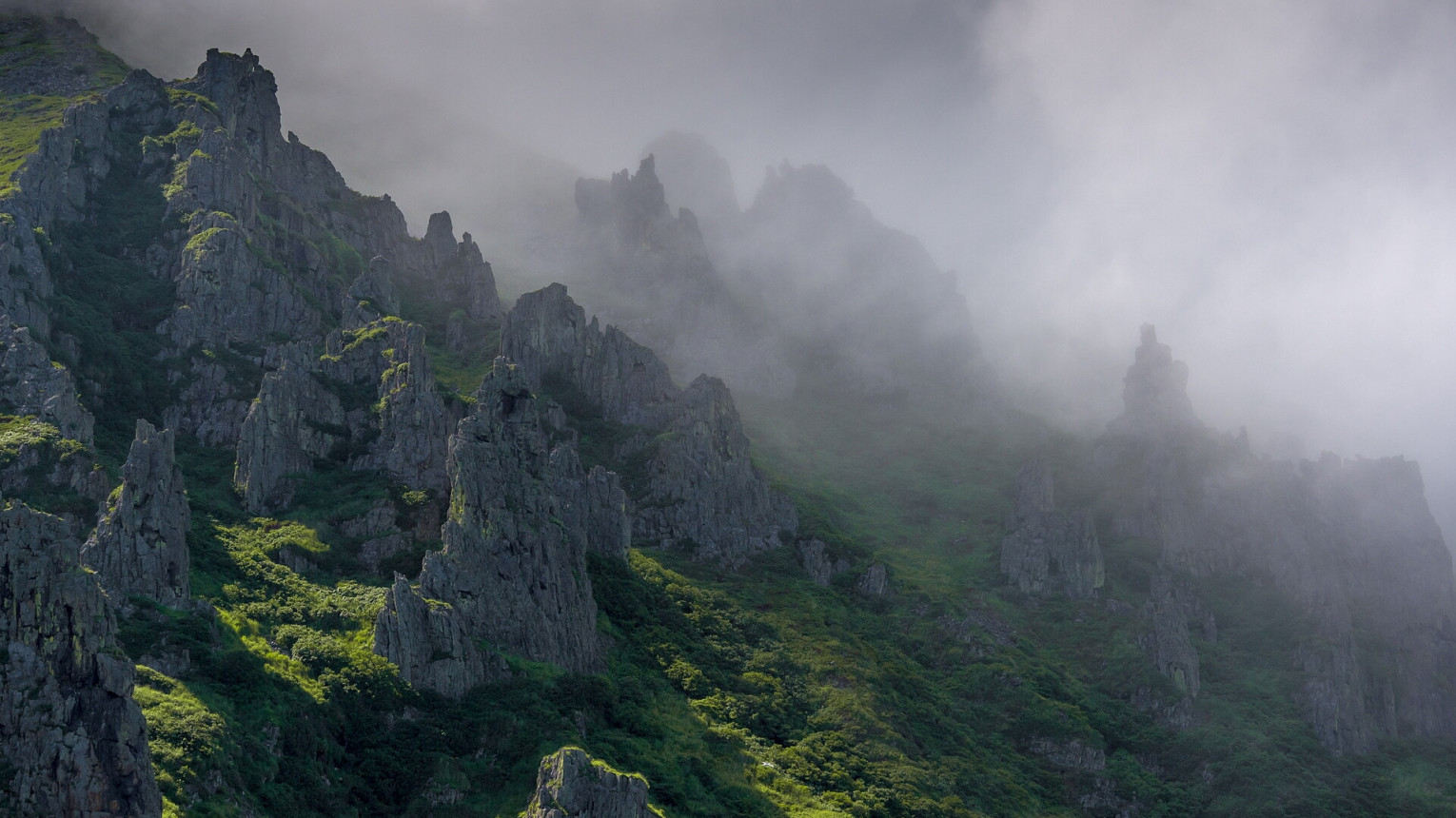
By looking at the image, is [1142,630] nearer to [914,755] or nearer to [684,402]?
[914,755]

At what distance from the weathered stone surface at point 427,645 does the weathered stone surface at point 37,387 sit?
37936 mm

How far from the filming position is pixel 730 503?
187375mm

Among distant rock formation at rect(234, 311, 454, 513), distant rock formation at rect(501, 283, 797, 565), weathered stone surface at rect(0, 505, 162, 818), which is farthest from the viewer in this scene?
distant rock formation at rect(501, 283, 797, 565)

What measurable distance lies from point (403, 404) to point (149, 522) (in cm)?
4020

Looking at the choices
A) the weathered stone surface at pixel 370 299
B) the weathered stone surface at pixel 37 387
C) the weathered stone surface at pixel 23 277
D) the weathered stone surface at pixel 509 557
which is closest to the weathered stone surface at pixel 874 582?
the weathered stone surface at pixel 509 557

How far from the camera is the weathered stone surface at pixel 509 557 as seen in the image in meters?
123

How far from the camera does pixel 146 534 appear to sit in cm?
10956

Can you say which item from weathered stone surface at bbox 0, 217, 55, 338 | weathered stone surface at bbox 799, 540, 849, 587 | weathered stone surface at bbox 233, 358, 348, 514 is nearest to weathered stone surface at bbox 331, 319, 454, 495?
weathered stone surface at bbox 233, 358, 348, 514

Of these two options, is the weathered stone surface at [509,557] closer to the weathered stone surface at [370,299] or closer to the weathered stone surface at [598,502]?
the weathered stone surface at [598,502]

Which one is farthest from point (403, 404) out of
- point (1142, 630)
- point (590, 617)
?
point (1142, 630)

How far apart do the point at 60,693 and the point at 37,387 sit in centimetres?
5881

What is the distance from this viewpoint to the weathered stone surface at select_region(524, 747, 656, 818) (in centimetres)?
9431

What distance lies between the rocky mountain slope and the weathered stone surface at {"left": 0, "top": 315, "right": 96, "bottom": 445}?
35cm

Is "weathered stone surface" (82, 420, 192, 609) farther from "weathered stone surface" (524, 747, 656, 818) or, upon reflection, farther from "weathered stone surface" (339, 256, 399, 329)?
"weathered stone surface" (339, 256, 399, 329)
